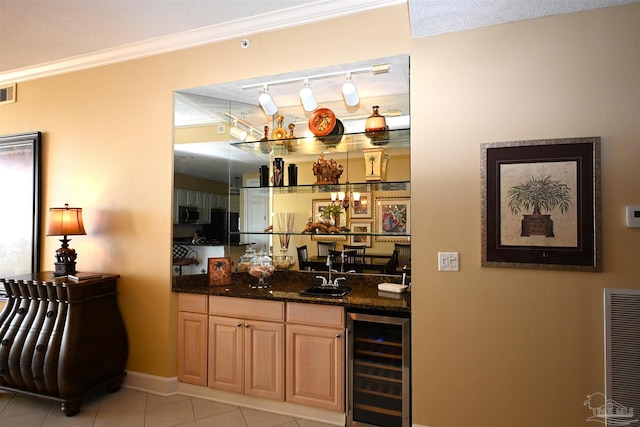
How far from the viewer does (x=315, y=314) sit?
95.3 inches

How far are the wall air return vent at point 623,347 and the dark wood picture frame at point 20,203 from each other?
14.9 ft

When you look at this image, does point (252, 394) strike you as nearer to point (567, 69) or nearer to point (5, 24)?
point (567, 69)

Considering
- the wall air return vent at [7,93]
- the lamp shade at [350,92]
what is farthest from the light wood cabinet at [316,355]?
the wall air return vent at [7,93]

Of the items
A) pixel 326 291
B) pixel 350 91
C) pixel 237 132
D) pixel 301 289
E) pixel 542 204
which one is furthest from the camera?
Answer: pixel 237 132

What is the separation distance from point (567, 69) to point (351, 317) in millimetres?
1997

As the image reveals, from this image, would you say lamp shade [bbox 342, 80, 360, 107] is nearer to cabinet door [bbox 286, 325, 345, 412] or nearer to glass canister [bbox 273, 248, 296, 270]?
glass canister [bbox 273, 248, 296, 270]

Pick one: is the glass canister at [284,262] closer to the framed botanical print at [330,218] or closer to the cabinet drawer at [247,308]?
the framed botanical print at [330,218]

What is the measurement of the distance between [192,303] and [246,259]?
64 cm

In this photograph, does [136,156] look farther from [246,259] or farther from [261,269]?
[261,269]

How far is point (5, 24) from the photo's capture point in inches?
104

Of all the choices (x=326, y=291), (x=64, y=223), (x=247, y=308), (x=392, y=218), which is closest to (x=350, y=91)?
(x=392, y=218)

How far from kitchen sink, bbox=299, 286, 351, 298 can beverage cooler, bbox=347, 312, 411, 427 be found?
1.12ft

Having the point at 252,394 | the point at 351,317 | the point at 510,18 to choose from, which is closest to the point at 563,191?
the point at 510,18

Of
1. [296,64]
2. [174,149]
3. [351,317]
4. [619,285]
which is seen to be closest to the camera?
[619,285]
